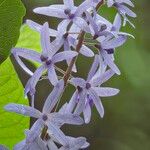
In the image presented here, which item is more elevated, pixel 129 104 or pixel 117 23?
pixel 117 23

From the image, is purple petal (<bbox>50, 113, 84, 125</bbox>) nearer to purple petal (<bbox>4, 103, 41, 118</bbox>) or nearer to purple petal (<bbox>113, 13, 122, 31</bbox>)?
purple petal (<bbox>4, 103, 41, 118</bbox>)

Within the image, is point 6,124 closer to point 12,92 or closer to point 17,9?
point 12,92

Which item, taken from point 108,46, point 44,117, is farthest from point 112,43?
point 44,117

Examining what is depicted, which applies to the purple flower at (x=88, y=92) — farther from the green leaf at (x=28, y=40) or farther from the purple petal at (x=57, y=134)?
the green leaf at (x=28, y=40)

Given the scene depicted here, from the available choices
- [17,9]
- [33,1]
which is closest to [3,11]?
[17,9]

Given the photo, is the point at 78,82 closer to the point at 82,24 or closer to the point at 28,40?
the point at 82,24

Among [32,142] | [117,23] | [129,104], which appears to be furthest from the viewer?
[129,104]
